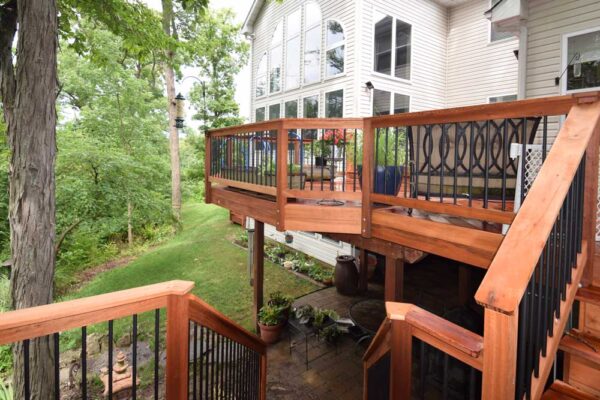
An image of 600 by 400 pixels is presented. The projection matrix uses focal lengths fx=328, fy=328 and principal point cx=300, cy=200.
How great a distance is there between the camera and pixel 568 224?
1.67 metres

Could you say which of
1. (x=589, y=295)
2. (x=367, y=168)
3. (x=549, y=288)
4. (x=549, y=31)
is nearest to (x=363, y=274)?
(x=367, y=168)

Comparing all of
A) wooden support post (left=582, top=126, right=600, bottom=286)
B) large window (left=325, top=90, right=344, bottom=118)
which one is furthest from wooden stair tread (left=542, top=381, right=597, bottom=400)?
large window (left=325, top=90, right=344, bottom=118)

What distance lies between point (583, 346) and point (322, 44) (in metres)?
8.81

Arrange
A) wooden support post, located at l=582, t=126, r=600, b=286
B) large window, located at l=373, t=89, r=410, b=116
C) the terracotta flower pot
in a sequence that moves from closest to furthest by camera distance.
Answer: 1. wooden support post, located at l=582, t=126, r=600, b=286
2. the terracotta flower pot
3. large window, located at l=373, t=89, r=410, b=116

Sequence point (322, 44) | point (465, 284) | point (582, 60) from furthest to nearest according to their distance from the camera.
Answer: point (322, 44)
point (465, 284)
point (582, 60)

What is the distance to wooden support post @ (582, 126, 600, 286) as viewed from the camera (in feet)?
6.16

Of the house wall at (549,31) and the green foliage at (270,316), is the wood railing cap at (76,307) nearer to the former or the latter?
the green foliage at (270,316)

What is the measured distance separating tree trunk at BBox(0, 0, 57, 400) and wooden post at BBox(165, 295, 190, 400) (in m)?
2.86

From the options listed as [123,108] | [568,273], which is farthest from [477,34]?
[123,108]

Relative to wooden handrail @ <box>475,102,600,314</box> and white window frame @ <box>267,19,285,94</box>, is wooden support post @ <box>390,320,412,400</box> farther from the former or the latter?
white window frame @ <box>267,19,285,94</box>

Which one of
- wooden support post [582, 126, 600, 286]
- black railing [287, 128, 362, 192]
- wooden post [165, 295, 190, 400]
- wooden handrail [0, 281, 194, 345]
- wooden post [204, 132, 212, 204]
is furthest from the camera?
wooden post [204, 132, 212, 204]

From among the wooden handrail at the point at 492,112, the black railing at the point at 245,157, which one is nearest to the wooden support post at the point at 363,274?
the black railing at the point at 245,157

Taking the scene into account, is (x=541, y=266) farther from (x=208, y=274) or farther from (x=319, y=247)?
(x=208, y=274)

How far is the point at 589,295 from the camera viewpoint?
194 cm
